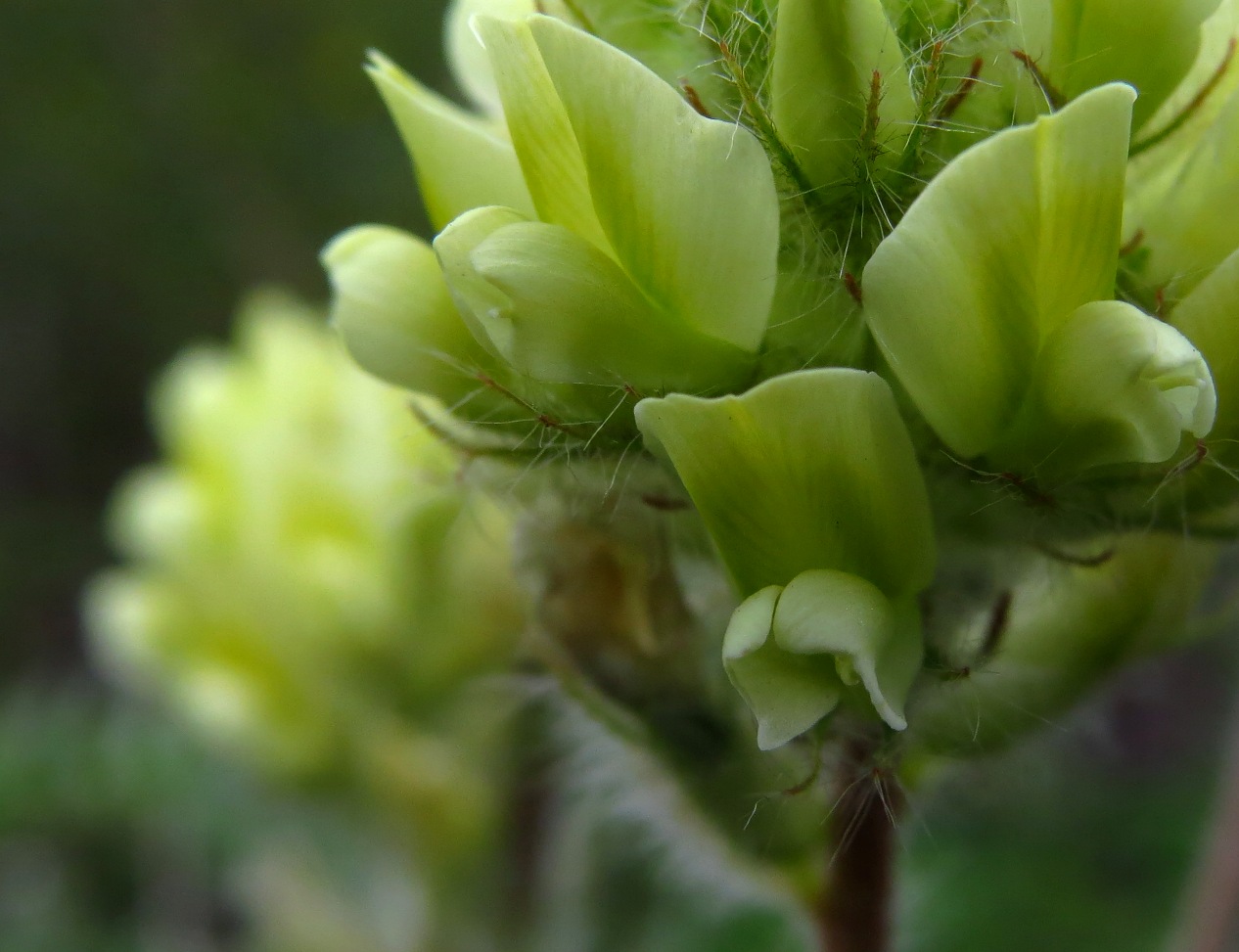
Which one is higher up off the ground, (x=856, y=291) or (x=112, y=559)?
(x=856, y=291)

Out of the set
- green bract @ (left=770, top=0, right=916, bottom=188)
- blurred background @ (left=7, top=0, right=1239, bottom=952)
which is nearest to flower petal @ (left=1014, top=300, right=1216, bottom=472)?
green bract @ (left=770, top=0, right=916, bottom=188)

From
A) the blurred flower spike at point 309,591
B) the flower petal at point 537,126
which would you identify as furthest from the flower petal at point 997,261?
the blurred flower spike at point 309,591

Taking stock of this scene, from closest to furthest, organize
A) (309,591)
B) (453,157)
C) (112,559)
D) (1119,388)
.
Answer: (1119,388) → (453,157) → (309,591) → (112,559)

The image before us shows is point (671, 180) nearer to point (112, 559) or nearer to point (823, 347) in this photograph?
point (823, 347)

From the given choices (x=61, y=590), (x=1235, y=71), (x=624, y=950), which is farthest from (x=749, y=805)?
(x=61, y=590)

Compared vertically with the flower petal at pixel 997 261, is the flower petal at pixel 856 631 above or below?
below

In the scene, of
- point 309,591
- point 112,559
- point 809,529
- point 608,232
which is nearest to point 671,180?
point 608,232

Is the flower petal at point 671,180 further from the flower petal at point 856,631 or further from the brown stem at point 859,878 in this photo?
the brown stem at point 859,878
